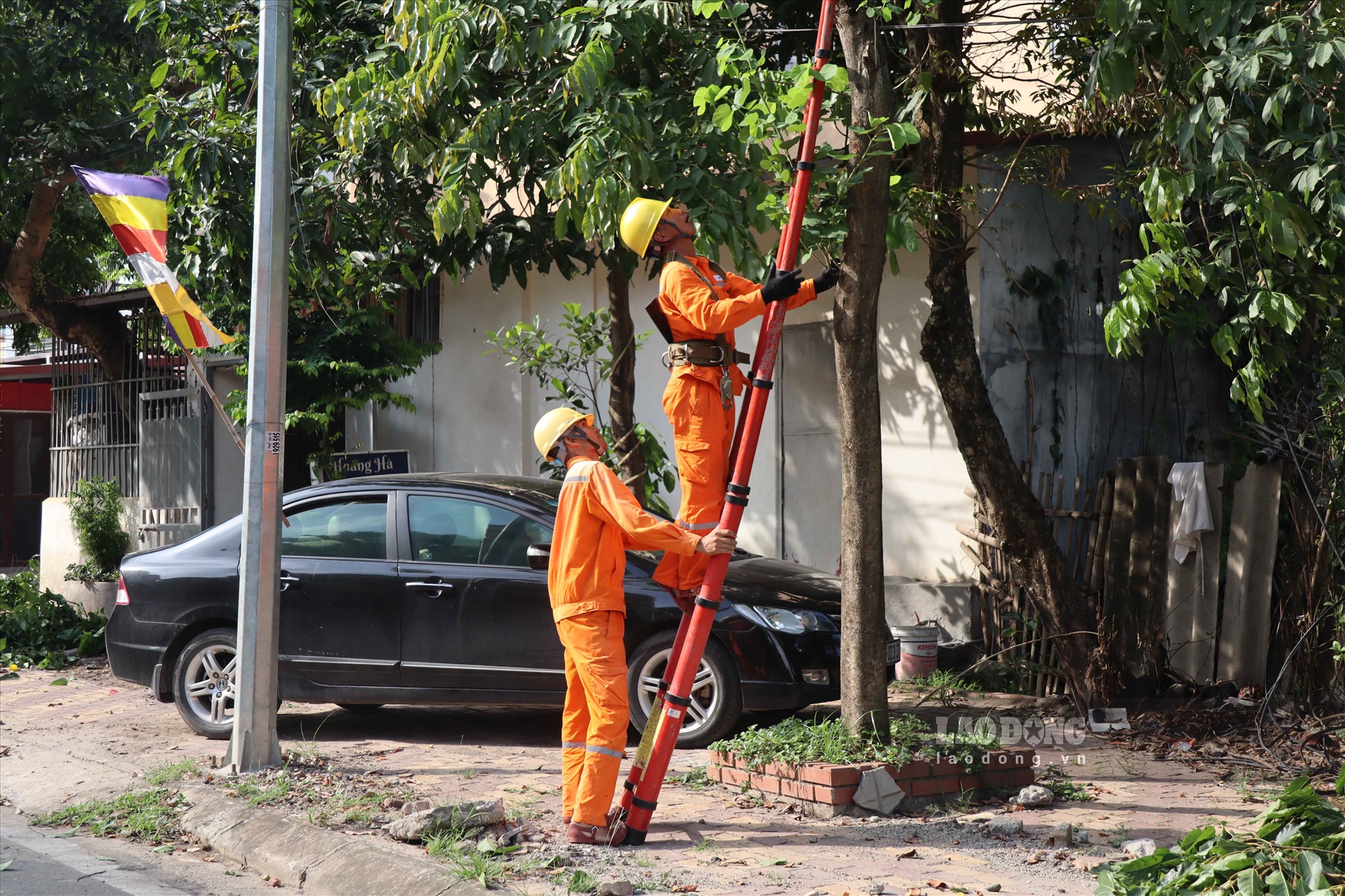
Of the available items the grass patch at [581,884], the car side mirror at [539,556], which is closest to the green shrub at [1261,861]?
the grass patch at [581,884]

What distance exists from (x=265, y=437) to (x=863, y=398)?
3189 millimetres

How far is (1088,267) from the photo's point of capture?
10.6 metres

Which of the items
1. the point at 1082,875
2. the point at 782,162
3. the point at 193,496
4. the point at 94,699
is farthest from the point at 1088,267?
the point at 193,496

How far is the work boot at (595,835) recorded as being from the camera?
549 centimetres

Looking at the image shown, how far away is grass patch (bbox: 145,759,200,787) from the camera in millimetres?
7047

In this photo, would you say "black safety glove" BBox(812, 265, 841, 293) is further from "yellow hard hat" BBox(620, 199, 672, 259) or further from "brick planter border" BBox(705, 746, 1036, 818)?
"brick planter border" BBox(705, 746, 1036, 818)

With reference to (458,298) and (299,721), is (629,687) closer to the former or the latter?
(299,721)

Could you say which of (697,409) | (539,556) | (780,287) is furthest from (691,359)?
(539,556)

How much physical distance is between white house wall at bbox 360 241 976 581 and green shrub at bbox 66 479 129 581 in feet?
9.11

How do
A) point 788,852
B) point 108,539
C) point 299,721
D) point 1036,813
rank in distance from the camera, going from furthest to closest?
point 108,539
point 299,721
point 1036,813
point 788,852

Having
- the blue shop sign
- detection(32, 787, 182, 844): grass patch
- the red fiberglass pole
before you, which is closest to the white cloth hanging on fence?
the red fiberglass pole

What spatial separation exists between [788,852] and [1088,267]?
6.73 m

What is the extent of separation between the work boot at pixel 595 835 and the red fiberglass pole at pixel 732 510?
0.19ft

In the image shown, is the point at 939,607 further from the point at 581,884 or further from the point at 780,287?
the point at 581,884
